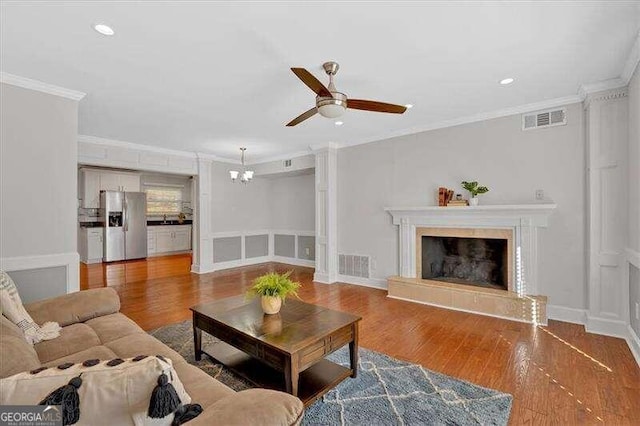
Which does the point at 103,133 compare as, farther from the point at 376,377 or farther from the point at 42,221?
the point at 376,377

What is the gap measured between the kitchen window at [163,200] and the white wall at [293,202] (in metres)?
3.94

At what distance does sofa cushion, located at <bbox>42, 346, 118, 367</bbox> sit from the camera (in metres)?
1.75

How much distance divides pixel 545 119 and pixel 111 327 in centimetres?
504

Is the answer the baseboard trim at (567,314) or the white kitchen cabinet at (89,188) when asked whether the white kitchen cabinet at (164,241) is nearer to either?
the white kitchen cabinet at (89,188)

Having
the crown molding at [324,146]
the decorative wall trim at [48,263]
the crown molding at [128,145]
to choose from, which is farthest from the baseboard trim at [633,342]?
the crown molding at [128,145]

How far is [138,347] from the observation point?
6.38 ft

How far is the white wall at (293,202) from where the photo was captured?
23.8 feet

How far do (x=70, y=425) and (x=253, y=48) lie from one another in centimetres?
252

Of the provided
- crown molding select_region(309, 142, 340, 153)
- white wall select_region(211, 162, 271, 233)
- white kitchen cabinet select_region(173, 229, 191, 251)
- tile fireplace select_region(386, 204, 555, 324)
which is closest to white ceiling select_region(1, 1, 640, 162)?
tile fireplace select_region(386, 204, 555, 324)

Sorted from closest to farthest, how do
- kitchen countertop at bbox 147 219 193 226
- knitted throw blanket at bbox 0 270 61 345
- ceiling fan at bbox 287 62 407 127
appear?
knitted throw blanket at bbox 0 270 61 345
ceiling fan at bbox 287 62 407 127
kitchen countertop at bbox 147 219 193 226

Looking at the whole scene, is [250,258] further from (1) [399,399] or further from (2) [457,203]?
(1) [399,399]

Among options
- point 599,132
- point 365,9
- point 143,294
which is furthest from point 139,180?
point 599,132

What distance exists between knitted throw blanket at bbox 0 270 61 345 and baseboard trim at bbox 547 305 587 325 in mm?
4932

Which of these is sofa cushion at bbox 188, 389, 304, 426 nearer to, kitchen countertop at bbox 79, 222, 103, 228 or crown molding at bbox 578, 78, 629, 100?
crown molding at bbox 578, 78, 629, 100
